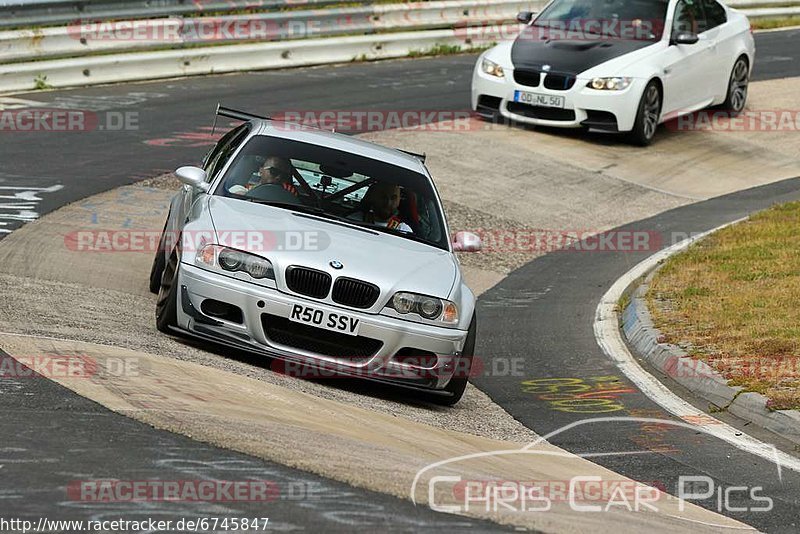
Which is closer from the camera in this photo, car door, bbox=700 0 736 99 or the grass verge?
the grass verge

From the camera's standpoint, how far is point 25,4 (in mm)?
19047

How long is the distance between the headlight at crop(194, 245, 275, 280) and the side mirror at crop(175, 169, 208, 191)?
101 cm

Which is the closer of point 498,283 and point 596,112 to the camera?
point 498,283

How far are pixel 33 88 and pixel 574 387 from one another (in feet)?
37.4

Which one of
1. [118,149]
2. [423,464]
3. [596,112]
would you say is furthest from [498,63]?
[423,464]

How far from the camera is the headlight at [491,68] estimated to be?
18.0 m

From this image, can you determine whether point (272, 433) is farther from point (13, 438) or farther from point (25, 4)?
point (25, 4)

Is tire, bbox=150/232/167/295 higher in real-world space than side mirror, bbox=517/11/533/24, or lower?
lower

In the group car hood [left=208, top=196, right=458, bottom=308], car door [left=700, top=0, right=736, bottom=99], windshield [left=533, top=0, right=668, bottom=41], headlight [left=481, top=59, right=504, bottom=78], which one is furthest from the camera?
car door [left=700, top=0, right=736, bottom=99]

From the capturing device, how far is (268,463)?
6.18 m

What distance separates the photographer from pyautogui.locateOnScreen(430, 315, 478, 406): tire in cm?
848

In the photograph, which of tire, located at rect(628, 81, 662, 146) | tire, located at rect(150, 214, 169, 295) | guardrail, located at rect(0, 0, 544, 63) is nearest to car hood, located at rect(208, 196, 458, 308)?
tire, located at rect(150, 214, 169, 295)

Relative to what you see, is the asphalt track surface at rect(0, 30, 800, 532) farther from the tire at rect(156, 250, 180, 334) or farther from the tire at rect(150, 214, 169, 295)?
the tire at rect(150, 214, 169, 295)

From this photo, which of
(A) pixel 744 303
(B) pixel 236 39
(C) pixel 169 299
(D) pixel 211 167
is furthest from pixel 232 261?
(B) pixel 236 39
